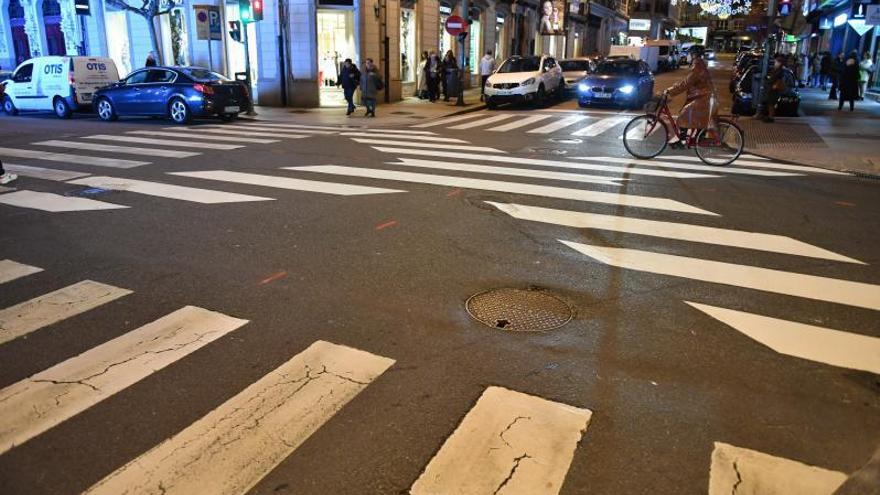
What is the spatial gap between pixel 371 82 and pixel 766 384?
59.7 ft

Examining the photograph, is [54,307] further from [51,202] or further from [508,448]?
[51,202]

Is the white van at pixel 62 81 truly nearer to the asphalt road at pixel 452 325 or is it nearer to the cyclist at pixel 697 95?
the asphalt road at pixel 452 325

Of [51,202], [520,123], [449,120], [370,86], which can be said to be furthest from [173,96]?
[51,202]

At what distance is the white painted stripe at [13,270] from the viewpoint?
5.66 m

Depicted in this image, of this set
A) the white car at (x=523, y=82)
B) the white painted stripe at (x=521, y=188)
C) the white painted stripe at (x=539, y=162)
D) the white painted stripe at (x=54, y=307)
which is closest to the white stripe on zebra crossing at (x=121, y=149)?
the white painted stripe at (x=521, y=188)

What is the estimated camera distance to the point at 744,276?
5.66 meters

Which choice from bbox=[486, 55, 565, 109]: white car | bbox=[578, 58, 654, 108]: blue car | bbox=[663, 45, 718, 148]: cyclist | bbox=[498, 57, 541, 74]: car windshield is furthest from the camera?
bbox=[498, 57, 541, 74]: car windshield

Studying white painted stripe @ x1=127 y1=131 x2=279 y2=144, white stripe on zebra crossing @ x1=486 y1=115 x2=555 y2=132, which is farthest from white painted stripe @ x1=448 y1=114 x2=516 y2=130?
white painted stripe @ x1=127 y1=131 x2=279 y2=144

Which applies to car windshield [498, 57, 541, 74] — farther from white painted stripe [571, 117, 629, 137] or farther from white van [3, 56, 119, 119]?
white van [3, 56, 119, 119]

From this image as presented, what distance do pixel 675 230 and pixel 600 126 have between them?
36.4ft

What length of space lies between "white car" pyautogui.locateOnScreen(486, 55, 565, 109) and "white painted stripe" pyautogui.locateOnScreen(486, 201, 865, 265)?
15469 millimetres

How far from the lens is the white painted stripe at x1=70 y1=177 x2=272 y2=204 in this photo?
848 cm

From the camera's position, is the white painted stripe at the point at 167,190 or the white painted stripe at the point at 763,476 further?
the white painted stripe at the point at 167,190

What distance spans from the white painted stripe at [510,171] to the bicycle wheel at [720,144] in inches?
105
